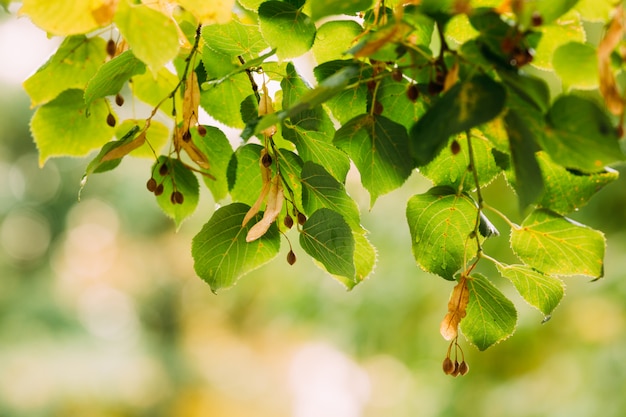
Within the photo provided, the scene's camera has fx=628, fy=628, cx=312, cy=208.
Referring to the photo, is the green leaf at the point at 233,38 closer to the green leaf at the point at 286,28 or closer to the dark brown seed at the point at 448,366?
the green leaf at the point at 286,28

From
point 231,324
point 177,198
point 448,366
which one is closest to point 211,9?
point 177,198

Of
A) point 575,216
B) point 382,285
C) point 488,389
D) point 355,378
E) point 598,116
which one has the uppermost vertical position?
point 598,116

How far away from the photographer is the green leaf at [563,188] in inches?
18.8

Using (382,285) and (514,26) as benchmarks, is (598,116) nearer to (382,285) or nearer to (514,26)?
(514,26)

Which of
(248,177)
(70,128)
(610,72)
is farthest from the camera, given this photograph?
(70,128)

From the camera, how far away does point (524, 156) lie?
0.36 metres

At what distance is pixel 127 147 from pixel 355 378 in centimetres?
474

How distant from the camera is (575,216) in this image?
9.62 ft

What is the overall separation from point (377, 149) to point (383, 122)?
29 mm

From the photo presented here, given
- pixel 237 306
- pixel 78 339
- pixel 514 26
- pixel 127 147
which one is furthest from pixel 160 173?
pixel 78 339

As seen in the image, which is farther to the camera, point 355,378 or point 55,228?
point 55,228

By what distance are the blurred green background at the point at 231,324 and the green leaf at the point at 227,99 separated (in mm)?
2082

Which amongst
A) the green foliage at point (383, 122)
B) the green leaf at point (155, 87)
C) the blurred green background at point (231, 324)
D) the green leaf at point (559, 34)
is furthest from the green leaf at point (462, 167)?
the blurred green background at point (231, 324)

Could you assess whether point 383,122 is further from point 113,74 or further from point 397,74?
point 113,74
